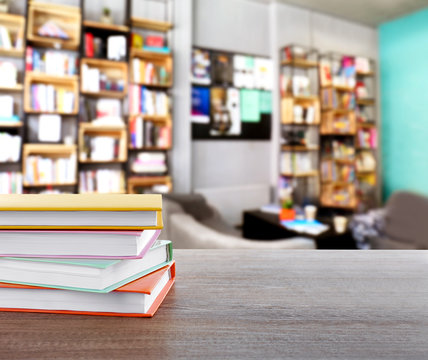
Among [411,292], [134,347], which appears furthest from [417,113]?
[134,347]

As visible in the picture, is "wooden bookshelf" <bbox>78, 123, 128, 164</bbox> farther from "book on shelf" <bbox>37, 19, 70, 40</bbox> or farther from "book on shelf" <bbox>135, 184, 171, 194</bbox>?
"book on shelf" <bbox>37, 19, 70, 40</bbox>

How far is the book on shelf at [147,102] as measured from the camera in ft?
12.3

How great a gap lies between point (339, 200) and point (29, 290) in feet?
16.9

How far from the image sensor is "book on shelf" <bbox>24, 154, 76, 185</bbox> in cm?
330

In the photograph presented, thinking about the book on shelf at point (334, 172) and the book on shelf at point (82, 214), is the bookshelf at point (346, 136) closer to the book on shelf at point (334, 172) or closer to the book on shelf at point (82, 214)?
the book on shelf at point (334, 172)

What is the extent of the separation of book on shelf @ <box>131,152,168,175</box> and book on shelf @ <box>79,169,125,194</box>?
209mm

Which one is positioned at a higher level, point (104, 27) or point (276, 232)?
point (104, 27)

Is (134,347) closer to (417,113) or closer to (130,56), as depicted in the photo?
(130,56)

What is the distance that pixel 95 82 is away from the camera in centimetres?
355

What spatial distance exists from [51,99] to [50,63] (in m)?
0.35

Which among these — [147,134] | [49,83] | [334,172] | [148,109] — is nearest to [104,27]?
[49,83]

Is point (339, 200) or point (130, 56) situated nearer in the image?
point (130, 56)

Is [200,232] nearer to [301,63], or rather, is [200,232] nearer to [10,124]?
[10,124]

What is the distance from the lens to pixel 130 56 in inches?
148
